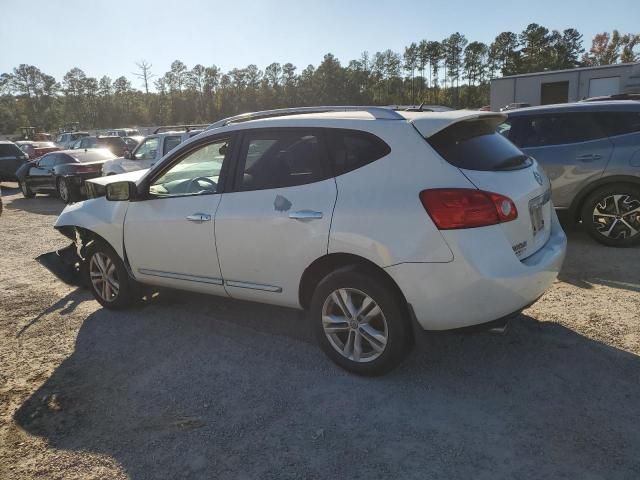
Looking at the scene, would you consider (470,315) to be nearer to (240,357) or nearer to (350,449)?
(350,449)

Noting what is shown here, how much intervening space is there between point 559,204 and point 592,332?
111 inches

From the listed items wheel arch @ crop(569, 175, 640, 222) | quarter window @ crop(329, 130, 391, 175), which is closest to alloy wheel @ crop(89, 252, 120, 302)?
quarter window @ crop(329, 130, 391, 175)

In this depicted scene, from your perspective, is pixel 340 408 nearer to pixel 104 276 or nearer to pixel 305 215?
pixel 305 215

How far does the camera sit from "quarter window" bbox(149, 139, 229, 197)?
409cm

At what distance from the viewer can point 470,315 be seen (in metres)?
2.99

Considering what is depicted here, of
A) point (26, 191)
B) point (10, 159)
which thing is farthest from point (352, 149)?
point (10, 159)

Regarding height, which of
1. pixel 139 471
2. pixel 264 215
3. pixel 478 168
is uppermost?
pixel 478 168

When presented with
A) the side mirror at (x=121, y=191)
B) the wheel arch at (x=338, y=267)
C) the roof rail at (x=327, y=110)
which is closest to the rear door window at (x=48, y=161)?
the side mirror at (x=121, y=191)

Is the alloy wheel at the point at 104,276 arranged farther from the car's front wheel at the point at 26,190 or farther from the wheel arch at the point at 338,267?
the car's front wheel at the point at 26,190

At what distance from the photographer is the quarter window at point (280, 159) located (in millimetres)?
3500

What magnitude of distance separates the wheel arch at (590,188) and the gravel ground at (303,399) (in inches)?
62.5

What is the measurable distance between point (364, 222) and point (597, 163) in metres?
4.24

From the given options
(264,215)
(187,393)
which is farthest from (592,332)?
(187,393)

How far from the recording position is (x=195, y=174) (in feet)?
14.3
